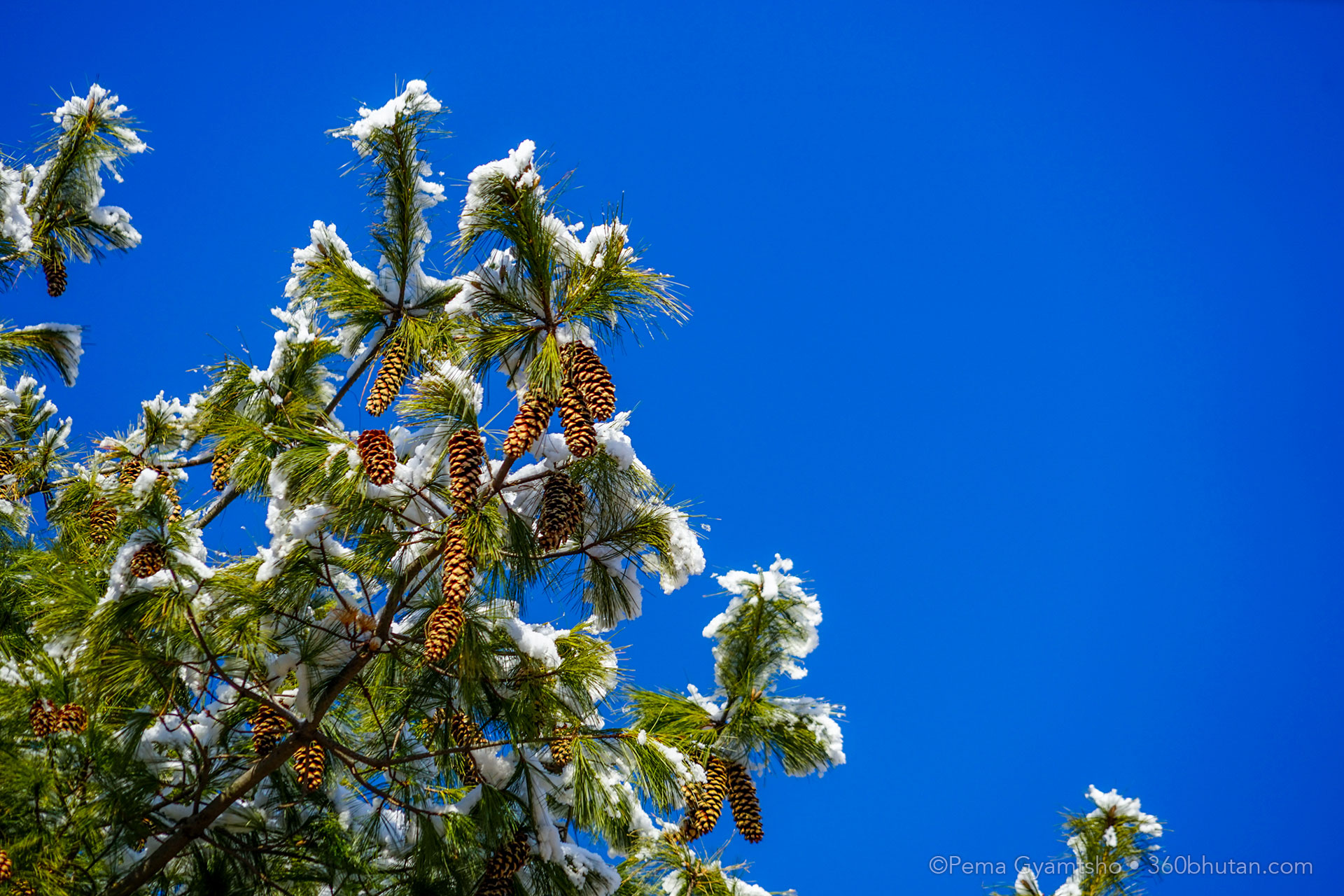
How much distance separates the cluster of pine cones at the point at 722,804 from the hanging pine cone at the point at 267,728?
199 centimetres

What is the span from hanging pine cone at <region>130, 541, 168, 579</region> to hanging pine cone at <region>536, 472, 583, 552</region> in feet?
5.21

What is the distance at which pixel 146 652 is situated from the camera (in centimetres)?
422

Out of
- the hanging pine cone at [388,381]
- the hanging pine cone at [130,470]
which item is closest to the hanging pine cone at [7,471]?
the hanging pine cone at [130,470]

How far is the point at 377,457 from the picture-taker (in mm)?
3910

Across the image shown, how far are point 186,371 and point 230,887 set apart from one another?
2910mm

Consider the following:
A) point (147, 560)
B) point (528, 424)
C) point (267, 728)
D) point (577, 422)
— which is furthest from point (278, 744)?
point (577, 422)

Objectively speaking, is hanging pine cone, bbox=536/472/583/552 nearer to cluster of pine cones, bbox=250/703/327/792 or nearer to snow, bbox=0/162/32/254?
cluster of pine cones, bbox=250/703/327/792

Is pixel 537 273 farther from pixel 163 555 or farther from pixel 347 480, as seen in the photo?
pixel 163 555

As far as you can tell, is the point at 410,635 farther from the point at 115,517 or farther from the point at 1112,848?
the point at 1112,848

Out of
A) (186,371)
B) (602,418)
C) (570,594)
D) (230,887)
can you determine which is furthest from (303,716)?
(186,371)

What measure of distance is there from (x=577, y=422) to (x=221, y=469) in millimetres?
2769

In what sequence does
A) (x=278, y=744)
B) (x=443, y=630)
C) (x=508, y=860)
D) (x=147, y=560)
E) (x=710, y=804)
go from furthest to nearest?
(x=710, y=804), (x=278, y=744), (x=508, y=860), (x=147, y=560), (x=443, y=630)

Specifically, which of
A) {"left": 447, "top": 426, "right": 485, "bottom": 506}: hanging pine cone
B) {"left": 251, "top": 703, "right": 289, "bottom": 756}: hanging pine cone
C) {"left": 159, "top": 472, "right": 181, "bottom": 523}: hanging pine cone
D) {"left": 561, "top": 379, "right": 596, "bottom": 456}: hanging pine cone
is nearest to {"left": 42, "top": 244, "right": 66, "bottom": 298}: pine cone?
{"left": 159, "top": 472, "right": 181, "bottom": 523}: hanging pine cone

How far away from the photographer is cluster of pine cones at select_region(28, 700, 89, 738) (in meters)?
4.37
